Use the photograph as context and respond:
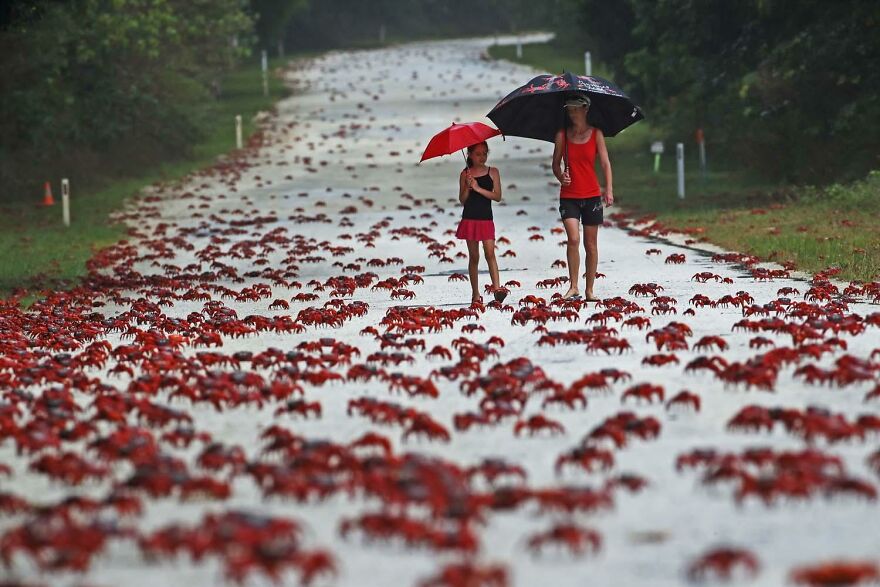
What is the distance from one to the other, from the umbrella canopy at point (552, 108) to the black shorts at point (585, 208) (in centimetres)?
83

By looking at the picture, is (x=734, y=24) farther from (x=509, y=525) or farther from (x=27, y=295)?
(x=509, y=525)

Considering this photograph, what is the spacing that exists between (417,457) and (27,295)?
13.1 meters

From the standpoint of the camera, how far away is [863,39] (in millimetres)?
26000

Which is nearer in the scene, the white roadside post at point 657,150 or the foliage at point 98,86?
the white roadside post at point 657,150

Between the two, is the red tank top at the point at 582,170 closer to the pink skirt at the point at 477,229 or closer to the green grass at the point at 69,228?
the pink skirt at the point at 477,229

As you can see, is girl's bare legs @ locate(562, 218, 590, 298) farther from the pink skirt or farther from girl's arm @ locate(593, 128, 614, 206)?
the pink skirt

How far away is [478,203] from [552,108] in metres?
1.31

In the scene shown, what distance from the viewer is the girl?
14.8 m

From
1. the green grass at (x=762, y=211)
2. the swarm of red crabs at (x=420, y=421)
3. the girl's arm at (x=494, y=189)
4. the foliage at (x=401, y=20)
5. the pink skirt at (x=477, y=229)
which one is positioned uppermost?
the foliage at (x=401, y=20)

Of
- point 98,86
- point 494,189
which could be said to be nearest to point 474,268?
point 494,189

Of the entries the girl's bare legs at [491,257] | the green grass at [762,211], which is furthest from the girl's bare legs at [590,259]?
the green grass at [762,211]

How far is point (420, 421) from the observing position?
27.2 ft

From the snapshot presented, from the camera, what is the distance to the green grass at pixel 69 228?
2127 cm

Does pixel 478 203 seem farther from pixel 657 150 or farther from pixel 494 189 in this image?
pixel 657 150
